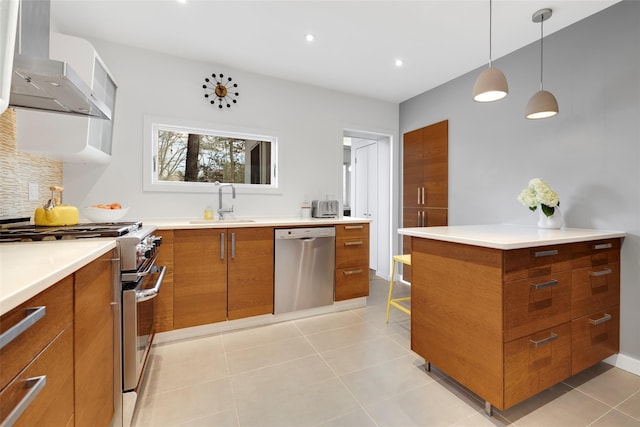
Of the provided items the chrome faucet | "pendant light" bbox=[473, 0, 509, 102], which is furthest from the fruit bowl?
"pendant light" bbox=[473, 0, 509, 102]

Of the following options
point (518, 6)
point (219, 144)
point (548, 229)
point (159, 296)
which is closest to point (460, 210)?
point (548, 229)

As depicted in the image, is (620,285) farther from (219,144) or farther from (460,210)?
(219,144)

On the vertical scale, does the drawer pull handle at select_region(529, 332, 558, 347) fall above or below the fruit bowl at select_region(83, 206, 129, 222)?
below

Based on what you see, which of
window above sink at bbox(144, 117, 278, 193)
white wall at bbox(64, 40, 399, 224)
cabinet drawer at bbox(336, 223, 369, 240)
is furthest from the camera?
cabinet drawer at bbox(336, 223, 369, 240)

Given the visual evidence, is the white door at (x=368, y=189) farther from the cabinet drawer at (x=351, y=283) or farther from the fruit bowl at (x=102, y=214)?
the fruit bowl at (x=102, y=214)

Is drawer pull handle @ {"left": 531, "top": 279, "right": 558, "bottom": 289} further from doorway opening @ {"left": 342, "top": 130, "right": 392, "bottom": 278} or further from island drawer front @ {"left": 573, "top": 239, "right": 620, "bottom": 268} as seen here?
doorway opening @ {"left": 342, "top": 130, "right": 392, "bottom": 278}

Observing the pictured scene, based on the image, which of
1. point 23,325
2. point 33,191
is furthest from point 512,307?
point 33,191

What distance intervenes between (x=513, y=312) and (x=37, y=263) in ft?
6.33

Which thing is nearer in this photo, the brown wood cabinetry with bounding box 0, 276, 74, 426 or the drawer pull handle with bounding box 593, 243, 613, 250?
the brown wood cabinetry with bounding box 0, 276, 74, 426

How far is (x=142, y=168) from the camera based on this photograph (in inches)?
106

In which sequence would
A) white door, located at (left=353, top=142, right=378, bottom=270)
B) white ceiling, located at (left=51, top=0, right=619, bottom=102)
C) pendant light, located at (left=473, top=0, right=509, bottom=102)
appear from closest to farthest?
pendant light, located at (left=473, top=0, right=509, bottom=102) → white ceiling, located at (left=51, top=0, right=619, bottom=102) → white door, located at (left=353, top=142, right=378, bottom=270)

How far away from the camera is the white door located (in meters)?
4.48

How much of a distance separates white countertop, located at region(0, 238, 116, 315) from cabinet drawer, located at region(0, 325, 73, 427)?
19cm

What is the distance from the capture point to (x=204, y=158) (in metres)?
3.06
